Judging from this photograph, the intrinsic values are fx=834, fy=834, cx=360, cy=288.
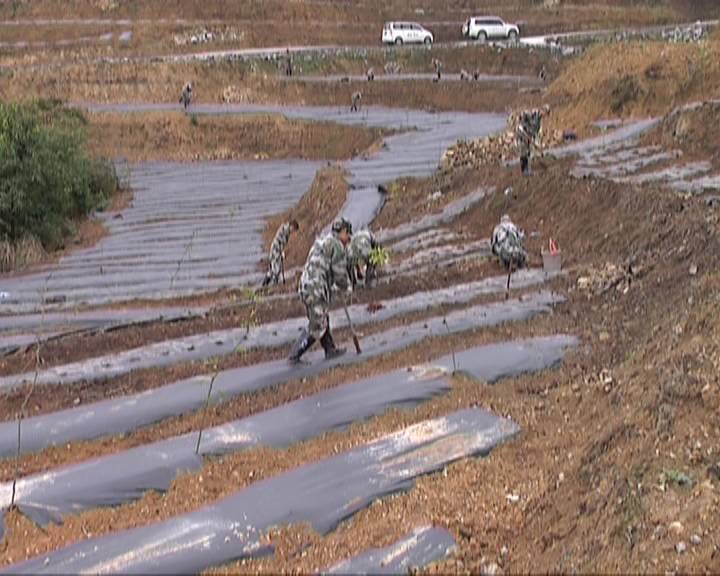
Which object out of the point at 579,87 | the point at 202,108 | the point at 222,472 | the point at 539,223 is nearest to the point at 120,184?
the point at 202,108

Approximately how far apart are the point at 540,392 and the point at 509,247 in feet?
12.9

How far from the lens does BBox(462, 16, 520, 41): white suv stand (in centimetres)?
3925

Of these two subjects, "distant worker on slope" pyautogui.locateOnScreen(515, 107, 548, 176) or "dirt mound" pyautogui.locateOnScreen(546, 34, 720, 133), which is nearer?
"distant worker on slope" pyautogui.locateOnScreen(515, 107, 548, 176)

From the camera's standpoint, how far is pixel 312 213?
61.0ft

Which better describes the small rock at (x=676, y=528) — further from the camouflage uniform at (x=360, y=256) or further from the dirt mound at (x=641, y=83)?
the dirt mound at (x=641, y=83)

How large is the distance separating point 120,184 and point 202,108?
24.1ft

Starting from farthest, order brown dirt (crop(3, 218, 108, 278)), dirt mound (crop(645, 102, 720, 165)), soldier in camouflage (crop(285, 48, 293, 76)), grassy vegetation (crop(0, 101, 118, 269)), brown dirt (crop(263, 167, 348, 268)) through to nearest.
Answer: soldier in camouflage (crop(285, 48, 293, 76)) → grassy vegetation (crop(0, 101, 118, 269)) → brown dirt (crop(3, 218, 108, 278)) → brown dirt (crop(263, 167, 348, 268)) → dirt mound (crop(645, 102, 720, 165))

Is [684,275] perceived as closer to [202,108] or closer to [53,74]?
[202,108]

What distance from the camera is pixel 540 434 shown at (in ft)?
22.7

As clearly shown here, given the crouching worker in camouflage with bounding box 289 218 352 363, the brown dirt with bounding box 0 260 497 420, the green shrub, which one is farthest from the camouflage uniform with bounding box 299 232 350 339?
the green shrub

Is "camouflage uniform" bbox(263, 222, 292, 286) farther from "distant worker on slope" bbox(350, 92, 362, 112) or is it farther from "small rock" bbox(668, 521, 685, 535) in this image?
"distant worker on slope" bbox(350, 92, 362, 112)

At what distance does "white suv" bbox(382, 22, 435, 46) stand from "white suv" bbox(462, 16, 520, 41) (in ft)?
7.25

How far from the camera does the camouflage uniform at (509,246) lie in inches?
448

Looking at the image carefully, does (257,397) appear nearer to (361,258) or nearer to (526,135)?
(361,258)
